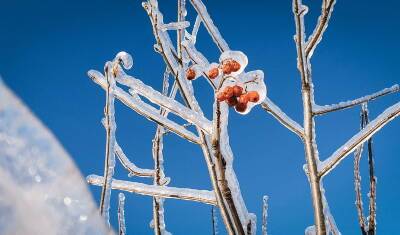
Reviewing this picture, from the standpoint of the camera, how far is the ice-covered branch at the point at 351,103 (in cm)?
155

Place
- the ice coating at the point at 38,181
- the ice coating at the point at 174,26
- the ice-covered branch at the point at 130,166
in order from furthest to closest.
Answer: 1. the ice-covered branch at the point at 130,166
2. the ice coating at the point at 174,26
3. the ice coating at the point at 38,181

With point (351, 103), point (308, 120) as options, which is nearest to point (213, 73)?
point (308, 120)

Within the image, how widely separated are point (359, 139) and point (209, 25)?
861 millimetres

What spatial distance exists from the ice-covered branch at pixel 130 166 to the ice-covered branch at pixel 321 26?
1.05 meters

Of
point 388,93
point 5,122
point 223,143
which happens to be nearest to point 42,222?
point 5,122

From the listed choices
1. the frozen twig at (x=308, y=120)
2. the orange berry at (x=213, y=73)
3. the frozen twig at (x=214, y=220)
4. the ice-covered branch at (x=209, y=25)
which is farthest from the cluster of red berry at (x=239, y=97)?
the frozen twig at (x=214, y=220)

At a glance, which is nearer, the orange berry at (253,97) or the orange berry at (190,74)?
the orange berry at (253,97)

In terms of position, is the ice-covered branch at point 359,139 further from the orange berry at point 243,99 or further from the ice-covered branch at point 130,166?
the ice-covered branch at point 130,166

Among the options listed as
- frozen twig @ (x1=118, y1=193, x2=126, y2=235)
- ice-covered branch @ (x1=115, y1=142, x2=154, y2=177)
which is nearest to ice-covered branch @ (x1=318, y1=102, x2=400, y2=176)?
ice-covered branch @ (x1=115, y1=142, x2=154, y2=177)

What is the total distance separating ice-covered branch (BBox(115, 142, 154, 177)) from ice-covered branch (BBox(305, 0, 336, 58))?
3.44 ft

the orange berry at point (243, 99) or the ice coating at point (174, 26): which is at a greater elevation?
the ice coating at point (174, 26)

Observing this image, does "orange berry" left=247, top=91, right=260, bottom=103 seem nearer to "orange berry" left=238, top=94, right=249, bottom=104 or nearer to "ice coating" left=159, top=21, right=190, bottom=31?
"orange berry" left=238, top=94, right=249, bottom=104

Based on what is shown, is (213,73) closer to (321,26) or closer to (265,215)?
(321,26)

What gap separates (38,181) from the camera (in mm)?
555
